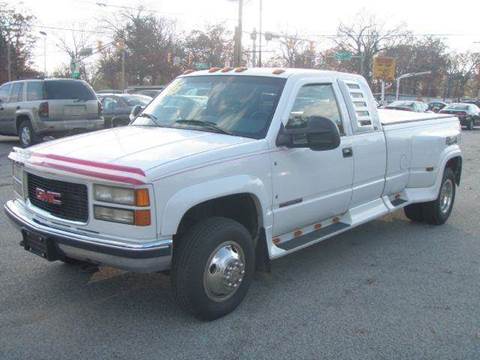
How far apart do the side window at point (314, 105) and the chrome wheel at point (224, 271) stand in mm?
1206

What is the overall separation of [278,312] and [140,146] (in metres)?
1.64

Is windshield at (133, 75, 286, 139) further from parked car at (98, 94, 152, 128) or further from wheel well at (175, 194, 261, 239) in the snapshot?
parked car at (98, 94, 152, 128)

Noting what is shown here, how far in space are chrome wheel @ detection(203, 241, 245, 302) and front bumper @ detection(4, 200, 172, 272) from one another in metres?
0.34

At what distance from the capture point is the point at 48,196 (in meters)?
3.96

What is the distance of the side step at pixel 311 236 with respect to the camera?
183 inches

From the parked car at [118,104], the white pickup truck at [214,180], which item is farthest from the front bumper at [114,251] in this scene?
the parked car at [118,104]

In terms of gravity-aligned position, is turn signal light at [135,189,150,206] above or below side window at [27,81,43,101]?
below

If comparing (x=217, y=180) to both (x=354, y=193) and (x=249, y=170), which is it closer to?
(x=249, y=170)

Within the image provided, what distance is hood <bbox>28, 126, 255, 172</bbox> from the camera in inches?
146

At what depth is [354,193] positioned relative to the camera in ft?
17.9

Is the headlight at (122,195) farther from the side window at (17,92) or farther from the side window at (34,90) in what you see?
the side window at (17,92)

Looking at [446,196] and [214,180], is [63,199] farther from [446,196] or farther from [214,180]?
[446,196]

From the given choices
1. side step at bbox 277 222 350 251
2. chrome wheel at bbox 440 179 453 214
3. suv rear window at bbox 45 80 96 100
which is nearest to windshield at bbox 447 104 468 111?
suv rear window at bbox 45 80 96 100

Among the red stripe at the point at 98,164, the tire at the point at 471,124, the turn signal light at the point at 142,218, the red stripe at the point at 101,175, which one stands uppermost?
the red stripe at the point at 98,164
